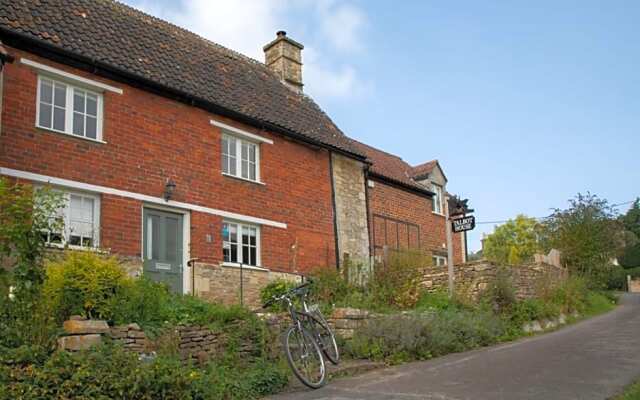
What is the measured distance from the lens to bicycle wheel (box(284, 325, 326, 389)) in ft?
28.0

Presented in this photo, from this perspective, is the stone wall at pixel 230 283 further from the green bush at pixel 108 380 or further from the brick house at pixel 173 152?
the green bush at pixel 108 380

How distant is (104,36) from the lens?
14555mm

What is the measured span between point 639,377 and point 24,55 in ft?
38.3

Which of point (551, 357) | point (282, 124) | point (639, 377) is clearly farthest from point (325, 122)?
point (639, 377)

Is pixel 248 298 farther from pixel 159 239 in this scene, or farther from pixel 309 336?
pixel 309 336

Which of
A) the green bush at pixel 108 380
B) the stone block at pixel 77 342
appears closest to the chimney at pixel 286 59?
the stone block at pixel 77 342

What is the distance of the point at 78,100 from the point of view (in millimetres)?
13133

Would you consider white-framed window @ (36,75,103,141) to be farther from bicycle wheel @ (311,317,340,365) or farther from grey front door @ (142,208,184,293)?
bicycle wheel @ (311,317,340,365)

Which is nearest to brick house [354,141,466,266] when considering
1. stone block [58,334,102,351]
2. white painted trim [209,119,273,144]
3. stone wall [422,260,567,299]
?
stone wall [422,260,567,299]

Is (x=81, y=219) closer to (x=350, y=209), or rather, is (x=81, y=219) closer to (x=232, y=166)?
(x=232, y=166)

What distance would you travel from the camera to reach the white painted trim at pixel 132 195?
1177 cm

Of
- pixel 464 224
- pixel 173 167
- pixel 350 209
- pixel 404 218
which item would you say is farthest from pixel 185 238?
pixel 404 218

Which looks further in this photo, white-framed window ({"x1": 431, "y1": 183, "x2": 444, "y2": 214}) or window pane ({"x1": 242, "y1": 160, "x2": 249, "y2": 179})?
white-framed window ({"x1": 431, "y1": 183, "x2": 444, "y2": 214})

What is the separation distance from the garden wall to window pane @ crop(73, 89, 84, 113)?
30.4ft
